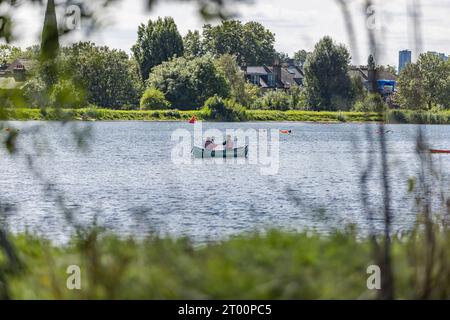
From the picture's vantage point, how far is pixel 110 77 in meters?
41.1

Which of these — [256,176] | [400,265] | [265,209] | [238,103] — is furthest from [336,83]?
[238,103]

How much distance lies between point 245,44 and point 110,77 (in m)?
22.5

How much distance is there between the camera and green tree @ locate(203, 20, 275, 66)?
46206 mm

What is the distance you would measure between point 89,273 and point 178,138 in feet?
195

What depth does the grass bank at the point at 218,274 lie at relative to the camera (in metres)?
4.88

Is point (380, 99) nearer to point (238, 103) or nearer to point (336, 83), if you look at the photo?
point (336, 83)

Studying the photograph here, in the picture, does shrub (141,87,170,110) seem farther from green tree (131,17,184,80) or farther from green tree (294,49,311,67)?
green tree (294,49,311,67)

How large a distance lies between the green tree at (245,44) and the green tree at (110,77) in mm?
5171

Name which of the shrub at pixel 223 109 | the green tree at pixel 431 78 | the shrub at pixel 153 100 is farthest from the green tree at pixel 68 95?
the shrub at pixel 223 109

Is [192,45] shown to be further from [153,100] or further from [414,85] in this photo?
[414,85]

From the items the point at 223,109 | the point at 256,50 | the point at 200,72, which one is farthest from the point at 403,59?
the point at 223,109

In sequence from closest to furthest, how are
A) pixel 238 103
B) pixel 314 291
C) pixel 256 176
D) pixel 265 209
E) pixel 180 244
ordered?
pixel 314 291
pixel 180 244
pixel 265 209
pixel 256 176
pixel 238 103

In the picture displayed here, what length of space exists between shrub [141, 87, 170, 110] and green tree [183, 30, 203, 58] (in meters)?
4.58
